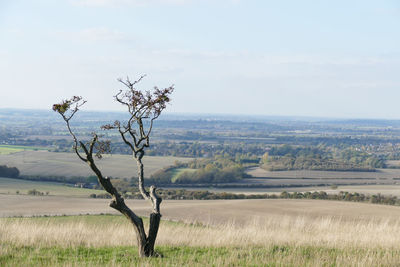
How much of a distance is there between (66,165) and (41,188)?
2115 centimetres

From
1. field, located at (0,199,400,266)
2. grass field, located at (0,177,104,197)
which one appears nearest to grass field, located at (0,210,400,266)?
field, located at (0,199,400,266)

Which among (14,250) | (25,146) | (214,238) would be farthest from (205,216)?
(25,146)

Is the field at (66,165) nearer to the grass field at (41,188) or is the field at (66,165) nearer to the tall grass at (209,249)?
the grass field at (41,188)

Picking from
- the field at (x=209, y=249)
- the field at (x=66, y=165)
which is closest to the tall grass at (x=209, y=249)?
the field at (x=209, y=249)

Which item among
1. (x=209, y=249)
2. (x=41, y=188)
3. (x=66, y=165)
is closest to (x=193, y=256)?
(x=209, y=249)

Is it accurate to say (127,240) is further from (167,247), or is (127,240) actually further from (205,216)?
(205,216)

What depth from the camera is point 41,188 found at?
5319 cm

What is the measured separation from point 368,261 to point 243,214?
82.3 feet

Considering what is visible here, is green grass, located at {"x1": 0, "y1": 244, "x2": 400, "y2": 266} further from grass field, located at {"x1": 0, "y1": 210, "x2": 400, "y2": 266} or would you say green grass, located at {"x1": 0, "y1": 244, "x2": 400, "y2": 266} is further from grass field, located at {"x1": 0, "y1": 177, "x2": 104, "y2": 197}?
grass field, located at {"x1": 0, "y1": 177, "x2": 104, "y2": 197}

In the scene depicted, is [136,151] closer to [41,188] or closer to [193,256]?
[193,256]

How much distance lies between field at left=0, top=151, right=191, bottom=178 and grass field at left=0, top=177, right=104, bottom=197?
7.33 m

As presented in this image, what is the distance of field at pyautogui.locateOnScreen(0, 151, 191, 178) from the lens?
66938mm

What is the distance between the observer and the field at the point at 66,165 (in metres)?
66.9

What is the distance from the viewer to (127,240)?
13.3 meters
